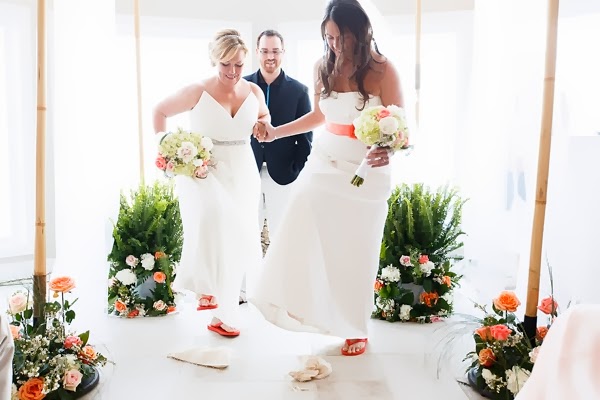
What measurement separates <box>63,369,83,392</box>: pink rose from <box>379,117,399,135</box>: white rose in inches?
71.1

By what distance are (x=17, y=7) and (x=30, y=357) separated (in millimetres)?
3246

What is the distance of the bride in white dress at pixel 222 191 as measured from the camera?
3529 millimetres

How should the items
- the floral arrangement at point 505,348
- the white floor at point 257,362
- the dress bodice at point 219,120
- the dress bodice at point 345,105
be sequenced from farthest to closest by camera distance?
the dress bodice at point 219,120, the dress bodice at point 345,105, the white floor at point 257,362, the floral arrangement at point 505,348

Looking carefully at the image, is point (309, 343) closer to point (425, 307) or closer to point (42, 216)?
point (425, 307)

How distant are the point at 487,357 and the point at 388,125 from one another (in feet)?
3.86

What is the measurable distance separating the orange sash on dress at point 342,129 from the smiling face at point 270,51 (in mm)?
998

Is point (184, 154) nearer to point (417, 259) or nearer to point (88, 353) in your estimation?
point (88, 353)

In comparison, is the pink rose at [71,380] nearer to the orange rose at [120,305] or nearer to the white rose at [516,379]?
the orange rose at [120,305]

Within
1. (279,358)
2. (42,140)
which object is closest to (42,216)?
(42,140)

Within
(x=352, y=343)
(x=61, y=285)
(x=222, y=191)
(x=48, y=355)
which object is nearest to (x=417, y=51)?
(x=222, y=191)

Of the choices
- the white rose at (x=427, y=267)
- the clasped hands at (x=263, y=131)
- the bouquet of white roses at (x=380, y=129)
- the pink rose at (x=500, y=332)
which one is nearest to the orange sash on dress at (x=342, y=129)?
the bouquet of white roses at (x=380, y=129)

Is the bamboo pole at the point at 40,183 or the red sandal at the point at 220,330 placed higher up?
the bamboo pole at the point at 40,183

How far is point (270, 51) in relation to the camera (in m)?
4.07

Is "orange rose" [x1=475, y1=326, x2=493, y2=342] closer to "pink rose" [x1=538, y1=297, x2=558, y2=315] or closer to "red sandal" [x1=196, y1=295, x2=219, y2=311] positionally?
"pink rose" [x1=538, y1=297, x2=558, y2=315]
